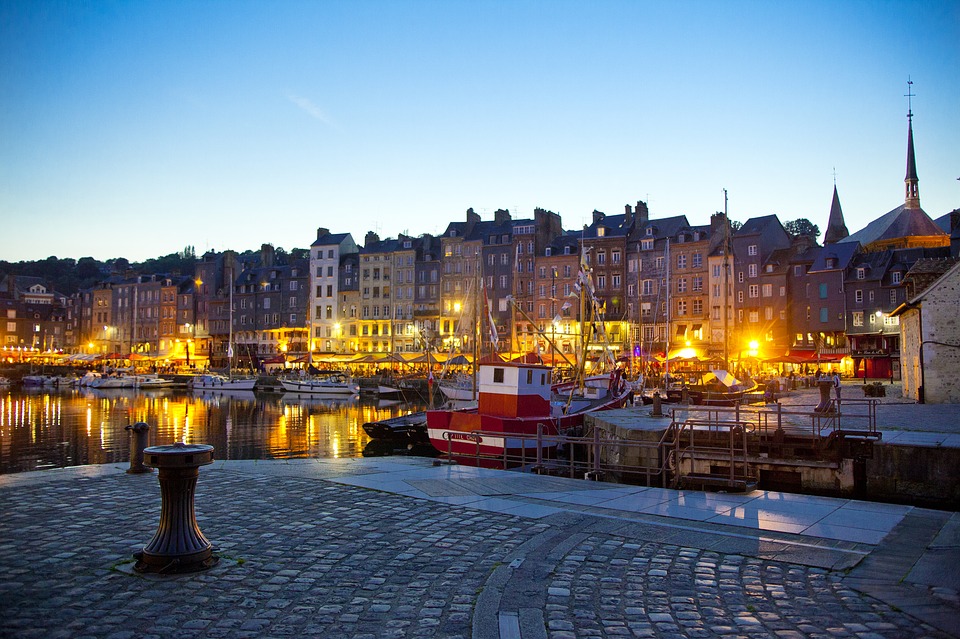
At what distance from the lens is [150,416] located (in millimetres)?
53062

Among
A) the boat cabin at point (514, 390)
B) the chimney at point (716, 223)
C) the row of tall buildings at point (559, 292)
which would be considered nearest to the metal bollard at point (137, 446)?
the boat cabin at point (514, 390)

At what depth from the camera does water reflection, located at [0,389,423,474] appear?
33875 mm

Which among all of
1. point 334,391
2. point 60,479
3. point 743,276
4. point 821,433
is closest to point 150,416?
point 334,391

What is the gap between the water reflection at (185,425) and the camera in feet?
111

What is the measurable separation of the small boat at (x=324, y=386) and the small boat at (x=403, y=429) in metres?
37.0

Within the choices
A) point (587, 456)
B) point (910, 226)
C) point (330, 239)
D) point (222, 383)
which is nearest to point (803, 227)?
point (910, 226)

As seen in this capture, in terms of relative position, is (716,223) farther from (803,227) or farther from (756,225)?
(803,227)

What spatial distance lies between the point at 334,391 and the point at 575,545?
68.3 m

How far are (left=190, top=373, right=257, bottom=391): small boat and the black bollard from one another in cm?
7941

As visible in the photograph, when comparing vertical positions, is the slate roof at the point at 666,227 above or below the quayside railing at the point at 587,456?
above

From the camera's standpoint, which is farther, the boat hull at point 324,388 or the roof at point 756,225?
the roof at point 756,225

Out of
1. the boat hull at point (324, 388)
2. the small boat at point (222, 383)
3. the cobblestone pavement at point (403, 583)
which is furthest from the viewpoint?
the small boat at point (222, 383)

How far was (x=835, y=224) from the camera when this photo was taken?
108188 mm

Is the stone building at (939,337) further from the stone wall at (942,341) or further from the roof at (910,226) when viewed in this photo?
the roof at (910,226)
